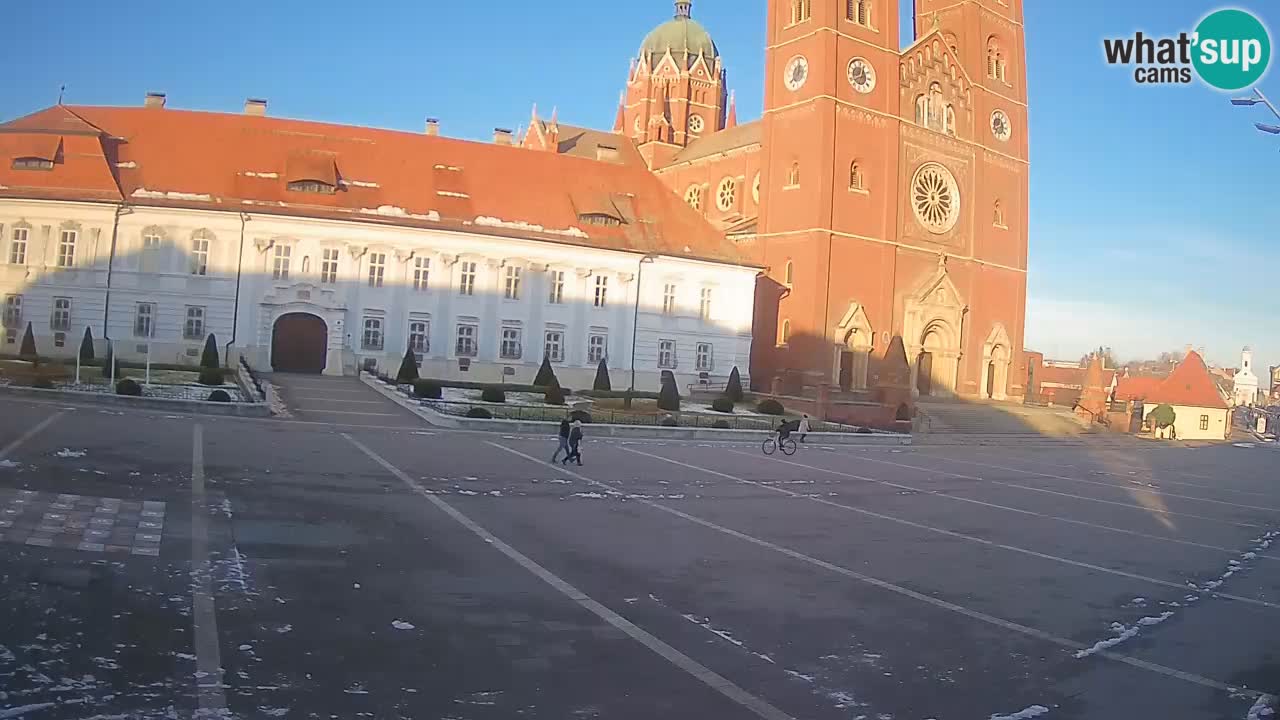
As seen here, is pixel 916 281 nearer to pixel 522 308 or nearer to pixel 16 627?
pixel 522 308

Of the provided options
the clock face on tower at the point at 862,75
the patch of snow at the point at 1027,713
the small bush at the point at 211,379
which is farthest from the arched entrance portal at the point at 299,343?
the patch of snow at the point at 1027,713

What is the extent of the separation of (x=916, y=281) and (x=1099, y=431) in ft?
43.5

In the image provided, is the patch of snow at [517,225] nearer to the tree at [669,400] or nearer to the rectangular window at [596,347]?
the rectangular window at [596,347]

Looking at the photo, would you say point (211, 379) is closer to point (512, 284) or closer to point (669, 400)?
point (669, 400)

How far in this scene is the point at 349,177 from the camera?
4406cm

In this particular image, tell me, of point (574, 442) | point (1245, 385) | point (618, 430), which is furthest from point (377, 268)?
point (1245, 385)

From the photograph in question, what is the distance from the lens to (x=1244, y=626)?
10.2 metres

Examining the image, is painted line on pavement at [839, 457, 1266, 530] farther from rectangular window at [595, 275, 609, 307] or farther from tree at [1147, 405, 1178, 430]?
tree at [1147, 405, 1178, 430]

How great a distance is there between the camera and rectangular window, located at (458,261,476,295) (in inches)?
1703

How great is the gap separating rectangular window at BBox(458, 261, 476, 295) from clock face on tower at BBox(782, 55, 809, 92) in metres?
19.8

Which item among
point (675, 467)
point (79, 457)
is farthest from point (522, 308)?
point (79, 457)

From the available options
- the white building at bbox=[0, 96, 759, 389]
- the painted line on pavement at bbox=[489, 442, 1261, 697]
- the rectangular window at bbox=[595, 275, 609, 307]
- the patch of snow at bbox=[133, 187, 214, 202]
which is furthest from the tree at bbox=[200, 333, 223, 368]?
the painted line on pavement at bbox=[489, 442, 1261, 697]

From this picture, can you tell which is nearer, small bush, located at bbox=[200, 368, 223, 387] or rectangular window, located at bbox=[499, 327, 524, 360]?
small bush, located at bbox=[200, 368, 223, 387]

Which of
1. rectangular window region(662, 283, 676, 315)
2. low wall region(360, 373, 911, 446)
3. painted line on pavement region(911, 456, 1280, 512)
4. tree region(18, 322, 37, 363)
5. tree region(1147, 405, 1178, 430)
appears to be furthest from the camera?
tree region(1147, 405, 1178, 430)
